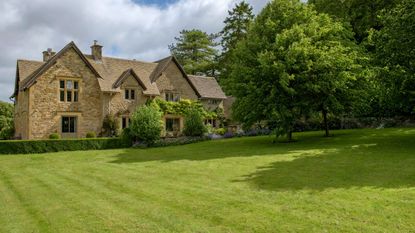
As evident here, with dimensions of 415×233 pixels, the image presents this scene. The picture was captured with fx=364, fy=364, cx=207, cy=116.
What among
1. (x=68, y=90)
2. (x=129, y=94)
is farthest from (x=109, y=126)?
(x=68, y=90)

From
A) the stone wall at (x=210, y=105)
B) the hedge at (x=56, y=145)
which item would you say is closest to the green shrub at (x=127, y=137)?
the hedge at (x=56, y=145)

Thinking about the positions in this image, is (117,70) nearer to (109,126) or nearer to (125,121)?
(125,121)

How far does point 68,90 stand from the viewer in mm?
31766

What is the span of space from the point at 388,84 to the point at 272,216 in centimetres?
1459

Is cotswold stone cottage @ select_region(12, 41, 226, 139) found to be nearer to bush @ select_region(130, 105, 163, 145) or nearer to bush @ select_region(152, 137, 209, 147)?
bush @ select_region(130, 105, 163, 145)

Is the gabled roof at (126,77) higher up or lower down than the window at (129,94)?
higher up

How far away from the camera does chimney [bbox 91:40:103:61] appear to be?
36.0 m

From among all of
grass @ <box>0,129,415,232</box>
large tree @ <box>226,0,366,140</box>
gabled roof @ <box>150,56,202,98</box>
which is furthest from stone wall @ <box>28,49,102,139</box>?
grass @ <box>0,129,415,232</box>

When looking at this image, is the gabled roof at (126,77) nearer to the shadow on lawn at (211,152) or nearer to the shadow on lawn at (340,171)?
the shadow on lawn at (211,152)

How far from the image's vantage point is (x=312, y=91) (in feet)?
74.7

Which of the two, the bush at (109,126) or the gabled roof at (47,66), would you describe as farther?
the bush at (109,126)

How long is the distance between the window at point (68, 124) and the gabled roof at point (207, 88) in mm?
14998

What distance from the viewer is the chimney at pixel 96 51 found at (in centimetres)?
3600

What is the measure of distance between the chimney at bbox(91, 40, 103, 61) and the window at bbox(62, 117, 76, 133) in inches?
291
